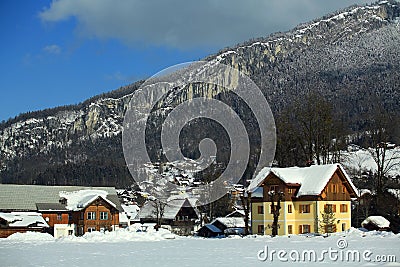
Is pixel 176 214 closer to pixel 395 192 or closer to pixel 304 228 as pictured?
pixel 395 192

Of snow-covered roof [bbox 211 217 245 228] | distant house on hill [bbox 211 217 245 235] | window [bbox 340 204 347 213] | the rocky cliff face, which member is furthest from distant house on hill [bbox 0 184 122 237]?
the rocky cliff face

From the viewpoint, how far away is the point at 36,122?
7835 inches

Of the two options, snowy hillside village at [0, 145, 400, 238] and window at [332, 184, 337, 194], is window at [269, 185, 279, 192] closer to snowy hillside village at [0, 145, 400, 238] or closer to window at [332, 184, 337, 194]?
snowy hillside village at [0, 145, 400, 238]

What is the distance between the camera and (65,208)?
5694cm

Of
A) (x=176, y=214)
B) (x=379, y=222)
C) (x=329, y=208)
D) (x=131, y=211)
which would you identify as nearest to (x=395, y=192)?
(x=329, y=208)

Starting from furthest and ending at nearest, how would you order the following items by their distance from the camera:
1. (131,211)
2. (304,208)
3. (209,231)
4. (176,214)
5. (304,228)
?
1. (131,211)
2. (176,214)
3. (209,231)
4. (304,208)
5. (304,228)

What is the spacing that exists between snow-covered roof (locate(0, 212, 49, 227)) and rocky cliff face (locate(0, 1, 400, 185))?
5883 centimetres

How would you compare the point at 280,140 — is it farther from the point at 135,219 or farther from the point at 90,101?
the point at 90,101

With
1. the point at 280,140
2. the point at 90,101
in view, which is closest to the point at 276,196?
the point at 280,140

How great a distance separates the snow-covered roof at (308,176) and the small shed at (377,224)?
14.2 ft

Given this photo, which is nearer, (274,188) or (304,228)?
(304,228)

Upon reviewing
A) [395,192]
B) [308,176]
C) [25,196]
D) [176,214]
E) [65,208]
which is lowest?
[176,214]

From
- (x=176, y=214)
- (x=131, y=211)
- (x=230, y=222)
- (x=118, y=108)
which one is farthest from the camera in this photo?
(x=118, y=108)

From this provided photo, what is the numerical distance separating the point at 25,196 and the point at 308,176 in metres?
31.0
